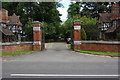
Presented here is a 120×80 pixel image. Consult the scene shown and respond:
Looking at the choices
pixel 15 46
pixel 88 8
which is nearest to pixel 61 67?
pixel 15 46

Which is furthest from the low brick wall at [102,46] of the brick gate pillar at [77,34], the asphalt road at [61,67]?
the asphalt road at [61,67]

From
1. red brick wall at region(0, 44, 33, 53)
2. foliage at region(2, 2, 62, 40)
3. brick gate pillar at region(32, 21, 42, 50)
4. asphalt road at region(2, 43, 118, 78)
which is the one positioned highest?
foliage at region(2, 2, 62, 40)

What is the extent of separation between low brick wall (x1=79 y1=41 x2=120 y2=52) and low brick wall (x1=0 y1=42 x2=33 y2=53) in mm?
6180

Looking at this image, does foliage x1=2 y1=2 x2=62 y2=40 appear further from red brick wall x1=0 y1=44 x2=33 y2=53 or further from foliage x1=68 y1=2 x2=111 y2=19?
red brick wall x1=0 y1=44 x2=33 y2=53

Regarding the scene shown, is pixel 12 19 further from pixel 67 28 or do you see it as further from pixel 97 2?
pixel 97 2

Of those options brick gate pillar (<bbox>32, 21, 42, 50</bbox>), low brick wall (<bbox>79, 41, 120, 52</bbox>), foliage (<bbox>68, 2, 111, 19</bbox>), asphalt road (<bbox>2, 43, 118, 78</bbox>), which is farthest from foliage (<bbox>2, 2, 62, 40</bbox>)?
asphalt road (<bbox>2, 43, 118, 78</bbox>)

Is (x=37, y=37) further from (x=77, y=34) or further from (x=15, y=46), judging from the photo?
(x=77, y=34)

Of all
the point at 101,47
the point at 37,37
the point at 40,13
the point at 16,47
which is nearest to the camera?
the point at 101,47

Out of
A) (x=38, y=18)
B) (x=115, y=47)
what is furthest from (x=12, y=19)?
(x=115, y=47)

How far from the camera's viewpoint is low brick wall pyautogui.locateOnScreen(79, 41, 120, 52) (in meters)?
14.9

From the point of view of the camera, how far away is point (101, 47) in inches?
640

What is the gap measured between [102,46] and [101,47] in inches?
6.8

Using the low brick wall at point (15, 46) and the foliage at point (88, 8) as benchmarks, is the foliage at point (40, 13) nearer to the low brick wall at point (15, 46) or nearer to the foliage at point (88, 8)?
the foliage at point (88, 8)

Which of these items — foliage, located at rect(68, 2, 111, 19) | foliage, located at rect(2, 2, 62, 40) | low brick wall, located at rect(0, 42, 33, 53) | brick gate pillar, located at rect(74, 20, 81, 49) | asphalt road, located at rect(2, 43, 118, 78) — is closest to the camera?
asphalt road, located at rect(2, 43, 118, 78)
